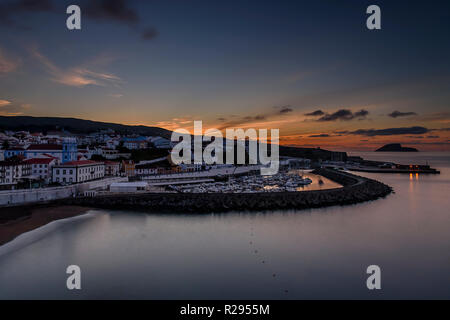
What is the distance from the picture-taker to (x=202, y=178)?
2414 centimetres

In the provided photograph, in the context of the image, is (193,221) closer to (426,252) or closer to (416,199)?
(426,252)

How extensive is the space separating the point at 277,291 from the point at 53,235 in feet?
26.5

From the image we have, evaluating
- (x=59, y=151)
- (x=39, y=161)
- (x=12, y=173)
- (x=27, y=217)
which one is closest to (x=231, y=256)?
(x=27, y=217)

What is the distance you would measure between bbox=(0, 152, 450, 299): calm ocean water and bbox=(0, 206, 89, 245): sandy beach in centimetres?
48

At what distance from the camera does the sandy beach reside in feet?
29.8

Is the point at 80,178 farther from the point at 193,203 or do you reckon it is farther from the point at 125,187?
the point at 193,203

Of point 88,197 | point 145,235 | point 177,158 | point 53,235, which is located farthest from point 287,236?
point 177,158

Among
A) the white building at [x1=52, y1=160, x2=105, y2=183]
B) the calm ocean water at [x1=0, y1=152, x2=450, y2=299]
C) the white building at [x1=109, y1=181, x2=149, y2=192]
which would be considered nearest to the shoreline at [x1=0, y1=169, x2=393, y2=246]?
the calm ocean water at [x1=0, y1=152, x2=450, y2=299]

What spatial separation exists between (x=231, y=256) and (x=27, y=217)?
28.7 feet

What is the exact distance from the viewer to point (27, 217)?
10617 mm

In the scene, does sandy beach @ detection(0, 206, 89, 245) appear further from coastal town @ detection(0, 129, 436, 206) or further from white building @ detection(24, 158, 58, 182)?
white building @ detection(24, 158, 58, 182)

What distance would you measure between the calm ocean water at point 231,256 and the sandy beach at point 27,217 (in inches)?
18.7

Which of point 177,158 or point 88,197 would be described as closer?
point 88,197

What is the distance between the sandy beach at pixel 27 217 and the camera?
9070mm
